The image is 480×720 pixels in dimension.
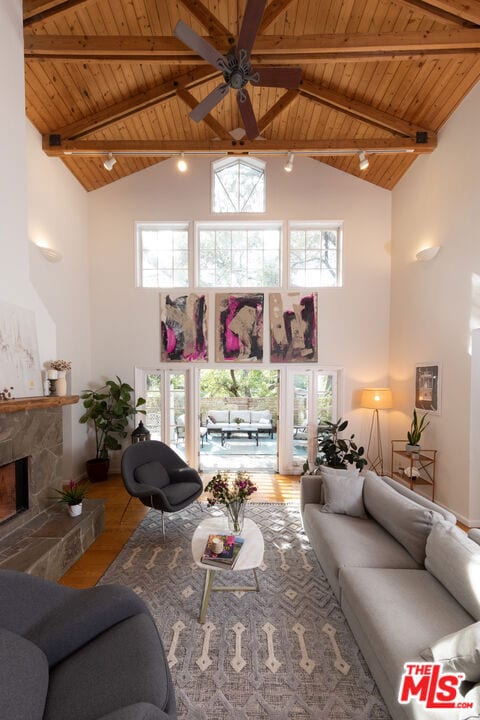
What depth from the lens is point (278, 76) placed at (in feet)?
10.1

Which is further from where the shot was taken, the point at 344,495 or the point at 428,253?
the point at 428,253

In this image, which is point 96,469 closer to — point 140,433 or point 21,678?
point 140,433

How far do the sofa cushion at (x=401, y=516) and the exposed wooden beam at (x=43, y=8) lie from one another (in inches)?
220

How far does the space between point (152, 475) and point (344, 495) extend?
2.20m

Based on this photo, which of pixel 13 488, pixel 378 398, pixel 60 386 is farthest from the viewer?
pixel 378 398

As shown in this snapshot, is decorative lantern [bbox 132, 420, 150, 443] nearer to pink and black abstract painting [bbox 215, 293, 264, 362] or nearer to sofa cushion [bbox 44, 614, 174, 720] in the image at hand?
pink and black abstract painting [bbox 215, 293, 264, 362]

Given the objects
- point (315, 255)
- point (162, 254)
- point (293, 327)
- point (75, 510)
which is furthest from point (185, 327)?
point (75, 510)

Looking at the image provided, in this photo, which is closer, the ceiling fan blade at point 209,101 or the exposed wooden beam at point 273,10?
the ceiling fan blade at point 209,101

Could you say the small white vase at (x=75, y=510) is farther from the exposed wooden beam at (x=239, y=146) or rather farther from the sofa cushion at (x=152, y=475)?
the exposed wooden beam at (x=239, y=146)

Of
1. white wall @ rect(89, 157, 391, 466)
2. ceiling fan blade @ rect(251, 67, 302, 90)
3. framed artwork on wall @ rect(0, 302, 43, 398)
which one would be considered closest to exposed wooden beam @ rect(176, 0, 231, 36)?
ceiling fan blade @ rect(251, 67, 302, 90)

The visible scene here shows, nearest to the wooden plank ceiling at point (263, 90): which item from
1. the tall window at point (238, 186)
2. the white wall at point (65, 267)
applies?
the white wall at point (65, 267)

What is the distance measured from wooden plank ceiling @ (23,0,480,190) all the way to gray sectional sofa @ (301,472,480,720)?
4.65 metres

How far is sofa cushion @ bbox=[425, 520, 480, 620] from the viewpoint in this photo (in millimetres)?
1898

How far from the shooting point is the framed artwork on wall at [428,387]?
15.4 ft
